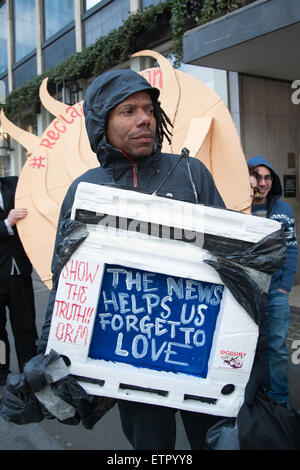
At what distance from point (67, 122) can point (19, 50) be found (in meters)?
11.0

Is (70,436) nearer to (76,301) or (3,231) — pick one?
(3,231)

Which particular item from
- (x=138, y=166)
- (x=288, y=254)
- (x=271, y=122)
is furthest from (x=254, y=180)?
(x=271, y=122)

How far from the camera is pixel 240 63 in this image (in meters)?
5.07

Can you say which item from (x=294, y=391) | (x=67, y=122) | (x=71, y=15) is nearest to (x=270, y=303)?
(x=294, y=391)

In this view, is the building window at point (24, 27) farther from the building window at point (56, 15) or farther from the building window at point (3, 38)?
the building window at point (56, 15)

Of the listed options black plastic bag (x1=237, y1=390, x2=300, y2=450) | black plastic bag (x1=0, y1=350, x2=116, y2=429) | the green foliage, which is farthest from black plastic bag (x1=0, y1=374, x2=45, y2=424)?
the green foliage

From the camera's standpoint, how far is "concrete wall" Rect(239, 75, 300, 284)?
5.66 m

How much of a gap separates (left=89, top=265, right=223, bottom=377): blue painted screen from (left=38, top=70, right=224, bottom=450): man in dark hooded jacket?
249 mm

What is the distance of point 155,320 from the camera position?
133 centimetres

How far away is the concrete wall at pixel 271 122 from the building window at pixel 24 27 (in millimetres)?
8123

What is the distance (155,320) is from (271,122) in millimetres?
5321

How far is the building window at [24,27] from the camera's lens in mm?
11375

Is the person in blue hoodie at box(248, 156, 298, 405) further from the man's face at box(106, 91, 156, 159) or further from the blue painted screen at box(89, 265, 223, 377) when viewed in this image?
the blue painted screen at box(89, 265, 223, 377)

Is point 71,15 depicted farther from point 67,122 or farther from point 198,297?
point 198,297
